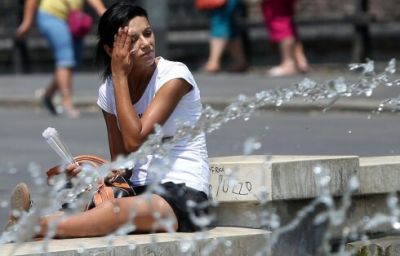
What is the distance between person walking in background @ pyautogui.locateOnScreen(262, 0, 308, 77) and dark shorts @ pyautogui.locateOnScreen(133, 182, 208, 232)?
11.2 metres

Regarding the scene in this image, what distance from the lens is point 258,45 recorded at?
1889cm

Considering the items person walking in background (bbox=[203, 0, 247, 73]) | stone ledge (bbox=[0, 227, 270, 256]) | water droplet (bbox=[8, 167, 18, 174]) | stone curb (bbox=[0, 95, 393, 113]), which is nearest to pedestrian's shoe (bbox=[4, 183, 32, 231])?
stone ledge (bbox=[0, 227, 270, 256])

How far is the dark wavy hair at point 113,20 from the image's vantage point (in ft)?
16.5

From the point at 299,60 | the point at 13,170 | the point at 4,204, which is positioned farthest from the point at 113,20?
the point at 299,60

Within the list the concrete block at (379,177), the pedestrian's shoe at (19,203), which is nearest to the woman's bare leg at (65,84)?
the concrete block at (379,177)

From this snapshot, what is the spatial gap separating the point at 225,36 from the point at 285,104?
3827mm

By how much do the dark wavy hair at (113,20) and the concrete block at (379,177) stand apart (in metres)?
1.22

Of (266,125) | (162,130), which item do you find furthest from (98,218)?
(266,125)

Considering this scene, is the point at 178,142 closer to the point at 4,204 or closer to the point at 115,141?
the point at 115,141

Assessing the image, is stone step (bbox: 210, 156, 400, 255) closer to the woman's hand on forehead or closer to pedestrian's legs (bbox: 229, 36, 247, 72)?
the woman's hand on forehead

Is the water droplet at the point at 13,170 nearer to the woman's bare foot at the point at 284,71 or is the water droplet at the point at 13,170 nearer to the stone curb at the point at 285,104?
the stone curb at the point at 285,104

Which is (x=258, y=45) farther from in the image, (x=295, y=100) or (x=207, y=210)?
(x=207, y=210)

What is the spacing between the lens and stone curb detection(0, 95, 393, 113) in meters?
12.7

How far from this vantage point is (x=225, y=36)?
16781mm
